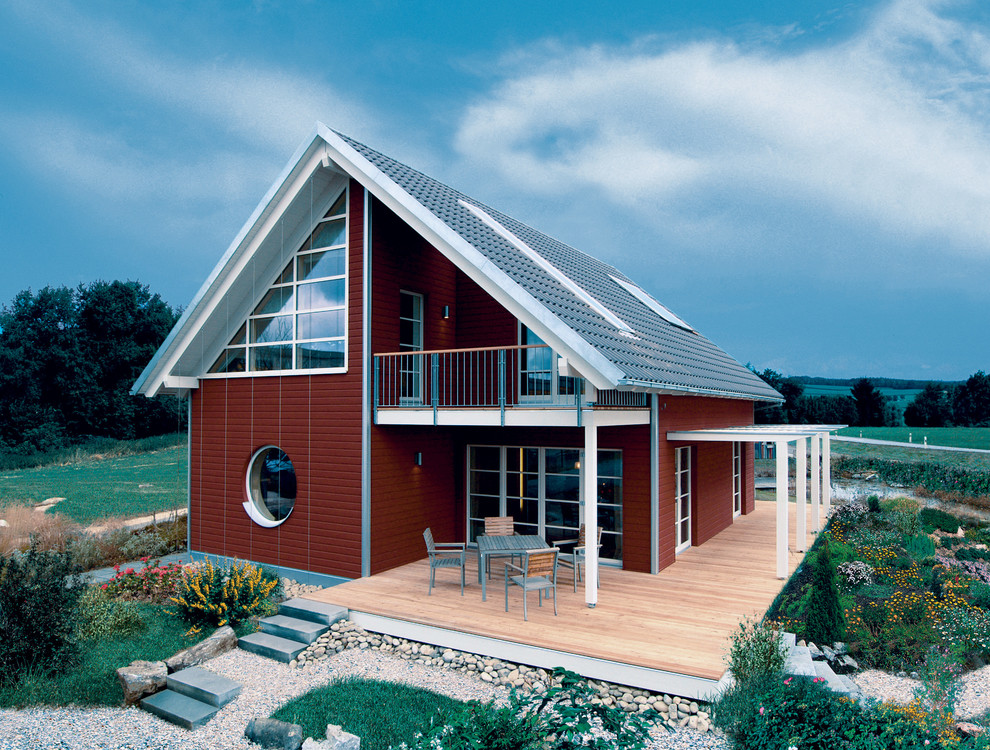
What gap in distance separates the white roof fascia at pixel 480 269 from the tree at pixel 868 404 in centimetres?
4043

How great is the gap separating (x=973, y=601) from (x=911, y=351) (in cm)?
8139

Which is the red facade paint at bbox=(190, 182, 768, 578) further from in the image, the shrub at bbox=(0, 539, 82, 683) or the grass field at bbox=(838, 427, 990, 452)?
the grass field at bbox=(838, 427, 990, 452)

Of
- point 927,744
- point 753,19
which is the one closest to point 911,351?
point 753,19

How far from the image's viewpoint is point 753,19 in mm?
16984

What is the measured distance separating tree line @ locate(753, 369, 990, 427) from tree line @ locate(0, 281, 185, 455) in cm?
3677

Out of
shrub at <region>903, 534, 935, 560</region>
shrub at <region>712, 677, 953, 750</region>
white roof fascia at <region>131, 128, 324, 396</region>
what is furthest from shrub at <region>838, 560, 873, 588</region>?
white roof fascia at <region>131, 128, 324, 396</region>

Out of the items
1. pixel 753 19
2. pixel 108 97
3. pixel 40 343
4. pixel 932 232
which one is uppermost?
pixel 108 97

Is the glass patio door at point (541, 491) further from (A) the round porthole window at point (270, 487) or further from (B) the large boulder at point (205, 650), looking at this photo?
(B) the large boulder at point (205, 650)

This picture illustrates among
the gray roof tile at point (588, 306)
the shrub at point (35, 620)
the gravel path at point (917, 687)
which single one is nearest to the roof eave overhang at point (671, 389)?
the gray roof tile at point (588, 306)

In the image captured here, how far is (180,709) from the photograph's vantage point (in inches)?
228

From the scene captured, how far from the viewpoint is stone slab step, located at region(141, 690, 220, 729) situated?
5645mm

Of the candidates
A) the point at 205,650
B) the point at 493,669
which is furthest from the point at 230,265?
the point at 493,669

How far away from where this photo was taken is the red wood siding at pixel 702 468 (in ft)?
31.1

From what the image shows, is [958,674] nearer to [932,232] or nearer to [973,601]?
[973,601]
